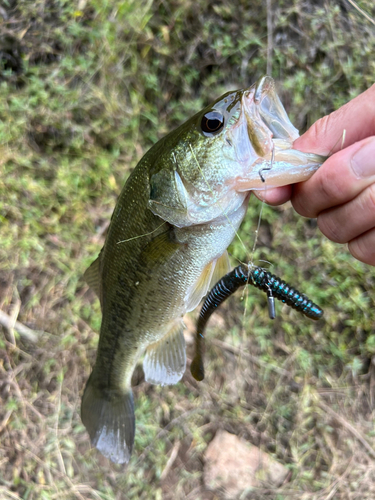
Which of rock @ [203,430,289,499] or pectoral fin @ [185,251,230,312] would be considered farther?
rock @ [203,430,289,499]

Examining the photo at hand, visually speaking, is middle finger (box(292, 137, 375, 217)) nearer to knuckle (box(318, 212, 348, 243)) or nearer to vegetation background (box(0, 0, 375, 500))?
knuckle (box(318, 212, 348, 243))

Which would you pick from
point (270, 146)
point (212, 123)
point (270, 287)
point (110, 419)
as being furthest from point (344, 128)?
point (110, 419)

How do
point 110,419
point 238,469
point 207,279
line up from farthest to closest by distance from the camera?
point 238,469
point 110,419
point 207,279

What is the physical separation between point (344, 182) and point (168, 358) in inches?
45.1

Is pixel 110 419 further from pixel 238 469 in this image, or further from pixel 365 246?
pixel 365 246

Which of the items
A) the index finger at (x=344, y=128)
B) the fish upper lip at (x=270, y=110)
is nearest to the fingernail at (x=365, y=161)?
the index finger at (x=344, y=128)

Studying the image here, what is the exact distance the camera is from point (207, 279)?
55.9 inches

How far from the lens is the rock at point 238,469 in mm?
2369

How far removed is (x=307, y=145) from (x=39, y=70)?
2.30m

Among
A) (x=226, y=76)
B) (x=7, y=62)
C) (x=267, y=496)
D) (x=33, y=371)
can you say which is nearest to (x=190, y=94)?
(x=226, y=76)

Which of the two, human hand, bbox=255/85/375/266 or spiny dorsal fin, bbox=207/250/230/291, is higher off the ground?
human hand, bbox=255/85/375/266

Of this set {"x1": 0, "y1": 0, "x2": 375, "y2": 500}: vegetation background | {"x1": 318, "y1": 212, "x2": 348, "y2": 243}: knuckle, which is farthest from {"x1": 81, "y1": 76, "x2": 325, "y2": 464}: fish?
Result: {"x1": 0, "y1": 0, "x2": 375, "y2": 500}: vegetation background

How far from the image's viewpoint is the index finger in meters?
1.15

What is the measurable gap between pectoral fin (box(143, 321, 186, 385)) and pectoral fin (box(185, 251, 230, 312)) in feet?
0.72
